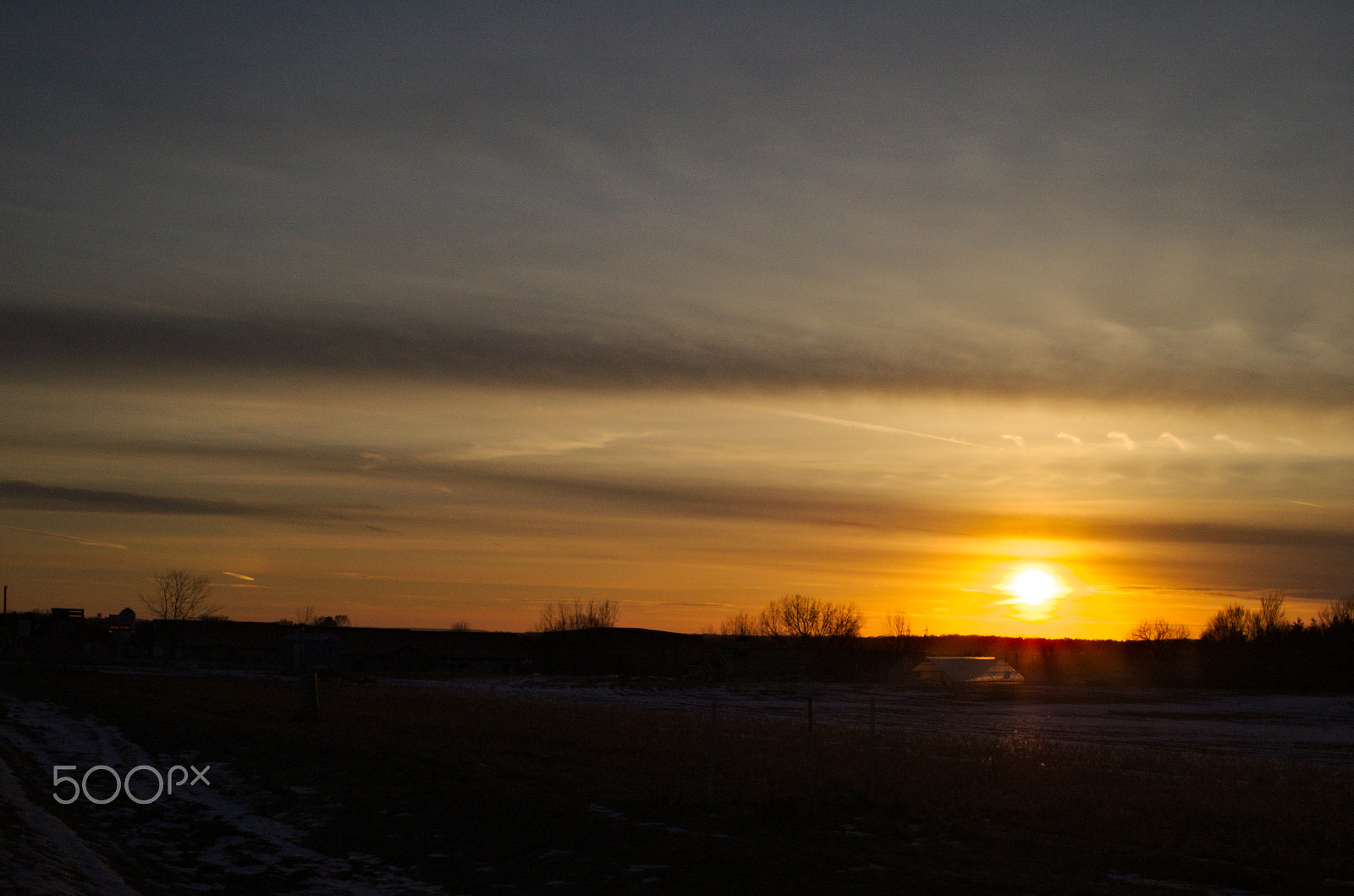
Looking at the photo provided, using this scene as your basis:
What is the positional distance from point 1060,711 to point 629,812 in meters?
56.5

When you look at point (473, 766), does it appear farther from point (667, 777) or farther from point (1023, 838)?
point (1023, 838)

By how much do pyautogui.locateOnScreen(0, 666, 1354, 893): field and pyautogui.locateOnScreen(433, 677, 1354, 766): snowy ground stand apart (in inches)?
299

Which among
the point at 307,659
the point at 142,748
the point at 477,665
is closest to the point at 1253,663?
the point at 477,665

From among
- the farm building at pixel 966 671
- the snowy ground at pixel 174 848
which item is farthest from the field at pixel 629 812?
the farm building at pixel 966 671

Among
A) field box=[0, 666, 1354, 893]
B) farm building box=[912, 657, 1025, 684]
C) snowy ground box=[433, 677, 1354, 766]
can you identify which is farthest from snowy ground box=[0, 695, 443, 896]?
farm building box=[912, 657, 1025, 684]

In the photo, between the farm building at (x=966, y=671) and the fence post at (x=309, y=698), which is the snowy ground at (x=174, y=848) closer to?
the fence post at (x=309, y=698)

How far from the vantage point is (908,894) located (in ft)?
38.2

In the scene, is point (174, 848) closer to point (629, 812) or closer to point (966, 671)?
point (629, 812)

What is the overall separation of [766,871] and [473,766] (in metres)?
9.70

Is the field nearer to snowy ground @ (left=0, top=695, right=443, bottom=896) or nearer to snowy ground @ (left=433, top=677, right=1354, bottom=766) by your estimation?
snowy ground @ (left=0, top=695, right=443, bottom=896)

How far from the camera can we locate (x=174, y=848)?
14.5 m

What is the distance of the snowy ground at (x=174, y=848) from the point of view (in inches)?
433

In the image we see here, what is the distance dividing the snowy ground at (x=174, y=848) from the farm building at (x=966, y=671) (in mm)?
100374

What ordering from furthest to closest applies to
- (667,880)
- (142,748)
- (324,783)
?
(142,748) < (324,783) < (667,880)
